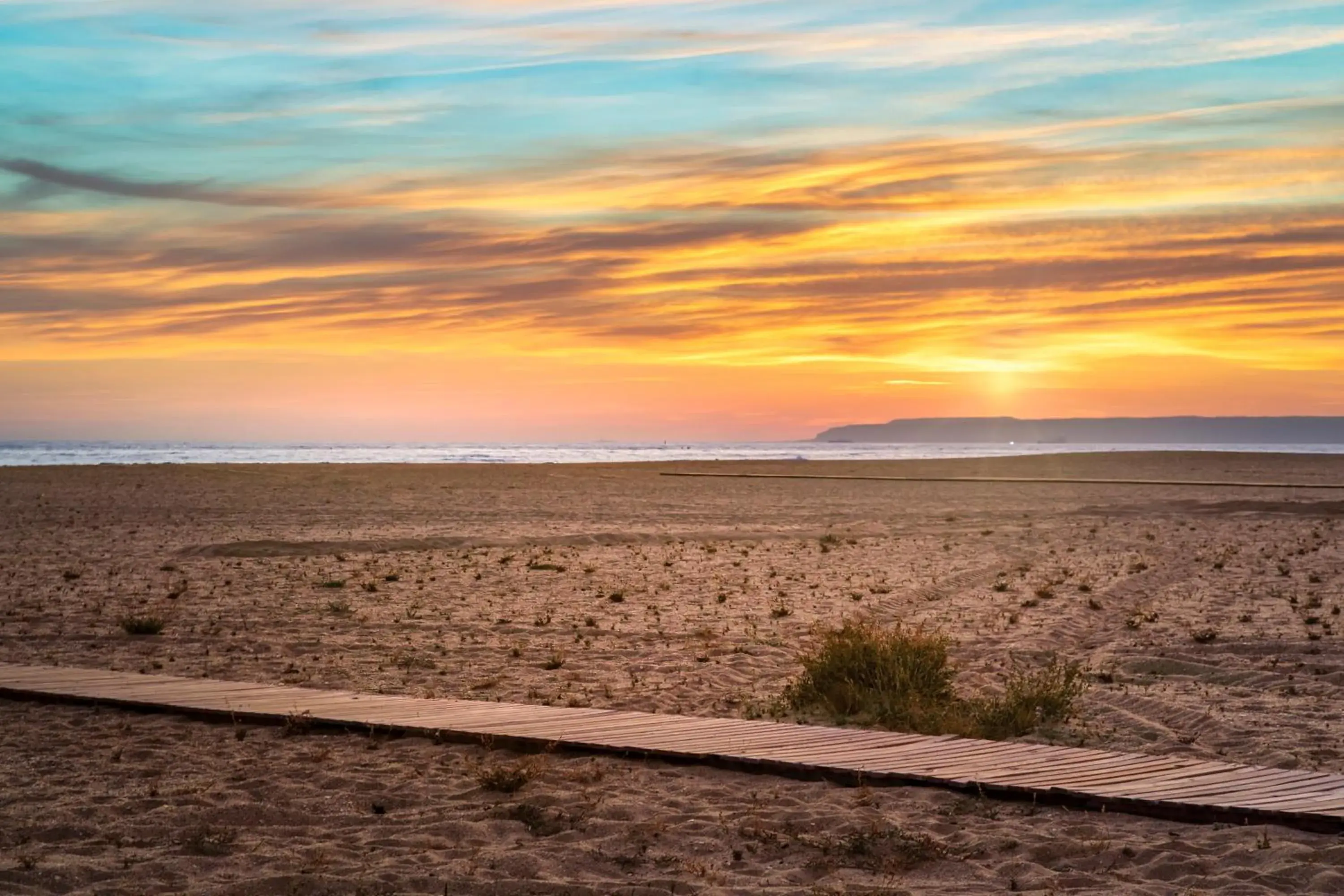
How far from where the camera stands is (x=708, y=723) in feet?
31.8

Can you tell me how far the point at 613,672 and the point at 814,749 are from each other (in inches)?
166

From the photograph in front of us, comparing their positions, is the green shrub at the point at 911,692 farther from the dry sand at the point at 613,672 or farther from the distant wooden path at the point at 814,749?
the distant wooden path at the point at 814,749

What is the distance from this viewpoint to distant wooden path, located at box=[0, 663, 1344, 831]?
771cm

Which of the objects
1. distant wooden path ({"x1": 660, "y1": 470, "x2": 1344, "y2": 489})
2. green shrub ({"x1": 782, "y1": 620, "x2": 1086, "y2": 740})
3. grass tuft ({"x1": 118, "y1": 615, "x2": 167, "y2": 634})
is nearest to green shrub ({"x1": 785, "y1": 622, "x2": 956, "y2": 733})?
green shrub ({"x1": 782, "y1": 620, "x2": 1086, "y2": 740})

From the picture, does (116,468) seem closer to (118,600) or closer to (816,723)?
(118,600)

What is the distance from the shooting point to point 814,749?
8875mm

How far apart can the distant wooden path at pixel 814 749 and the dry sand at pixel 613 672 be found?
0.51 feet

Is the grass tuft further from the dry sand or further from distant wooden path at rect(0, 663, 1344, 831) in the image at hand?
distant wooden path at rect(0, 663, 1344, 831)

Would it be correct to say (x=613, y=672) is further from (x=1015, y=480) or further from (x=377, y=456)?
(x=377, y=456)

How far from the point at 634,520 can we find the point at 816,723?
21885mm

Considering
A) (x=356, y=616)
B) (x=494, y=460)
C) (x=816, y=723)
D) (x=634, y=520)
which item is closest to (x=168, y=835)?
(x=816, y=723)

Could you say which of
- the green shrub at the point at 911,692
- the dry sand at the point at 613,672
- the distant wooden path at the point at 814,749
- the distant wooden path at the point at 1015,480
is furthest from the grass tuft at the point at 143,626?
the distant wooden path at the point at 1015,480

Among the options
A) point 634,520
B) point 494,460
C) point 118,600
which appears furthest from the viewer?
point 494,460

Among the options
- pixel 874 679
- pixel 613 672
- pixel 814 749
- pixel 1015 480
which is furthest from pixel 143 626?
pixel 1015 480
